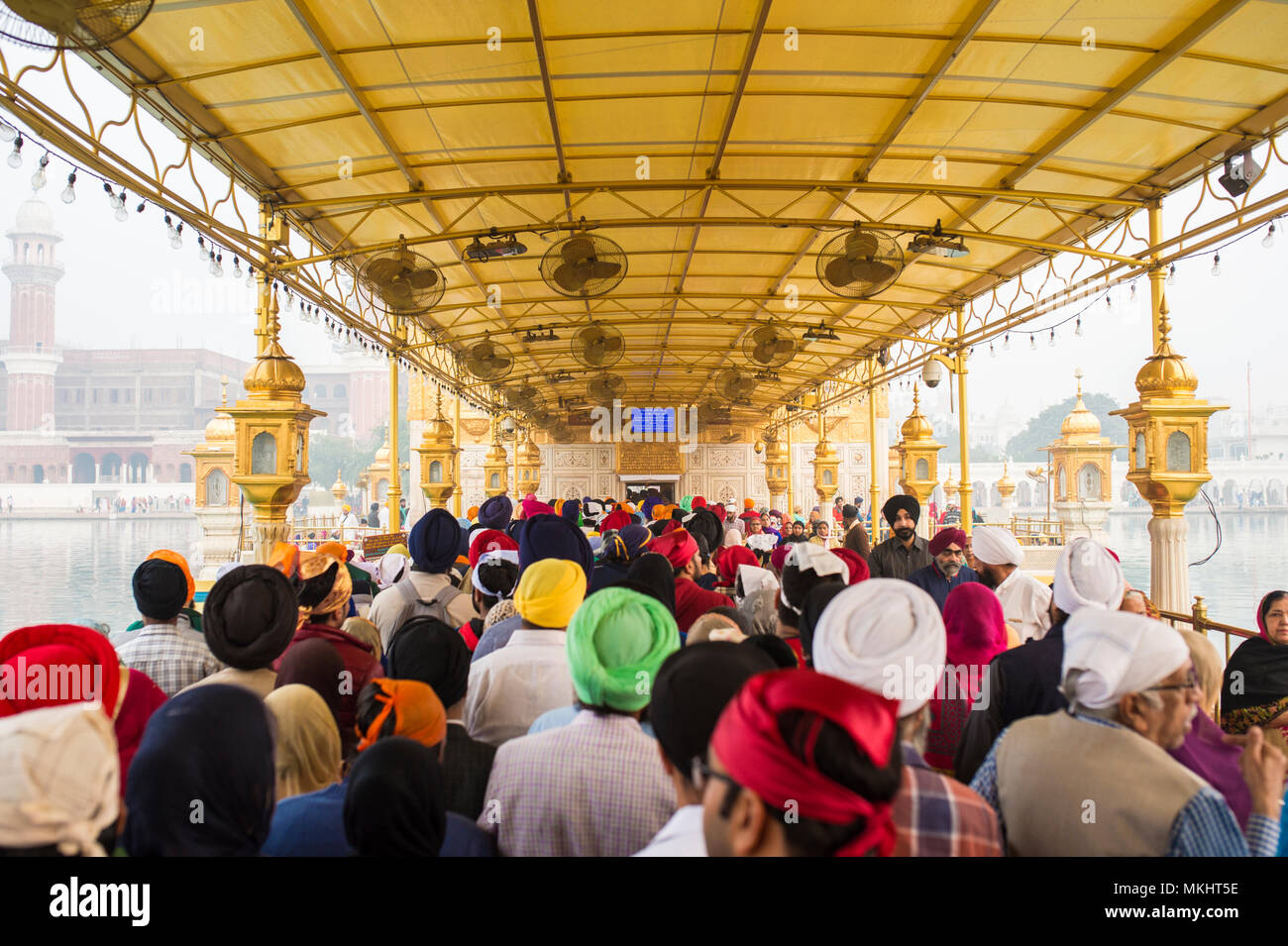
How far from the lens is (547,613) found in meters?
2.98

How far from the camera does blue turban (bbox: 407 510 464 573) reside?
15.6 ft

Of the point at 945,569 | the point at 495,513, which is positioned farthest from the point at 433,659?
the point at 495,513

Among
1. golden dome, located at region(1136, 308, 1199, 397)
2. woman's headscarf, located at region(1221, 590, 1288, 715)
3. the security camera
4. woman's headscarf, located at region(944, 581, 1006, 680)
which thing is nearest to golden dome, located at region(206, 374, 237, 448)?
the security camera

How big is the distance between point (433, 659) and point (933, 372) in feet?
40.4

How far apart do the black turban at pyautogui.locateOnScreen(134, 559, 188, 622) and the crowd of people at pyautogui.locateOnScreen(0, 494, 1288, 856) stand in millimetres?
163

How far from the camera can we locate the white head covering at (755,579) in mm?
4604

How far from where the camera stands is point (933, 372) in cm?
1302

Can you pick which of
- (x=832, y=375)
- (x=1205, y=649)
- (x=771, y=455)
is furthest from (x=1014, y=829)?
(x=771, y=455)

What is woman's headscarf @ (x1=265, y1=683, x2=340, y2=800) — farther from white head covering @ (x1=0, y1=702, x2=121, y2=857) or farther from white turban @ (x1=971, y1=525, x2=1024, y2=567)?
white turban @ (x1=971, y1=525, x2=1024, y2=567)

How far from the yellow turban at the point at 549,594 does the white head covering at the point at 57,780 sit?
5.66 feet

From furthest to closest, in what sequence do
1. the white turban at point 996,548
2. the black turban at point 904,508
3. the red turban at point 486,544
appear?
1. the black turban at point 904,508
2. the red turban at point 486,544
3. the white turban at point 996,548

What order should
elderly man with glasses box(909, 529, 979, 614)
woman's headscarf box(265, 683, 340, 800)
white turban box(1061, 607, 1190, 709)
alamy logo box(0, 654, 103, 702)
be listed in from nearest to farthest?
white turban box(1061, 607, 1190, 709) → woman's headscarf box(265, 683, 340, 800) → alamy logo box(0, 654, 103, 702) → elderly man with glasses box(909, 529, 979, 614)

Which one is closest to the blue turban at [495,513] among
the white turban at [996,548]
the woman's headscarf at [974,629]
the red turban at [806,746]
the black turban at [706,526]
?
the black turban at [706,526]
